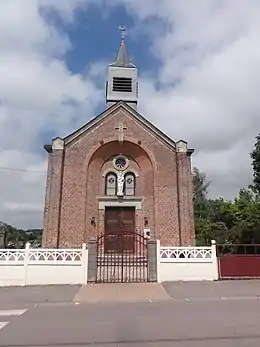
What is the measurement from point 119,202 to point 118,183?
1415mm

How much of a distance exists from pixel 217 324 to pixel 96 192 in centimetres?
1861

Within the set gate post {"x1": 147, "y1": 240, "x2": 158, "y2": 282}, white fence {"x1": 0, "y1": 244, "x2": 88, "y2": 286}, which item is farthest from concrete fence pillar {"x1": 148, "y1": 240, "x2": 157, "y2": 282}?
white fence {"x1": 0, "y1": 244, "x2": 88, "y2": 286}

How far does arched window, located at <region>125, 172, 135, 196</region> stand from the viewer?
25531mm

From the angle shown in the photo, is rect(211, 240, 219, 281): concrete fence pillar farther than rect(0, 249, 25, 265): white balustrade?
Yes

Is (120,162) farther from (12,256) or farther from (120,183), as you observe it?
(12,256)

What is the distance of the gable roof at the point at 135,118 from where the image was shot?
81.7ft

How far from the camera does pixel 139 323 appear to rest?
723 centimetres

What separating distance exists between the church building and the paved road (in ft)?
39.4

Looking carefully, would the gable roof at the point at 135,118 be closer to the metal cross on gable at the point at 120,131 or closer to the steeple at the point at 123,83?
the metal cross on gable at the point at 120,131

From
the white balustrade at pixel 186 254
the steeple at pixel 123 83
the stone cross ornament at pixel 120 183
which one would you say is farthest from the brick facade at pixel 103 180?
→ the white balustrade at pixel 186 254

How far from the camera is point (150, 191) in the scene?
81.6 feet

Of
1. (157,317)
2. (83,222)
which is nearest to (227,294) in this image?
(157,317)

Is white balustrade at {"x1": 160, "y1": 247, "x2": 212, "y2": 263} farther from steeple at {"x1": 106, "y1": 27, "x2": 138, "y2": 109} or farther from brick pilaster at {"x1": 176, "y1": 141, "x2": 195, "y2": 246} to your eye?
steeple at {"x1": 106, "y1": 27, "x2": 138, "y2": 109}

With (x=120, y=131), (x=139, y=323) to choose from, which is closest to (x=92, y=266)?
(x=139, y=323)
